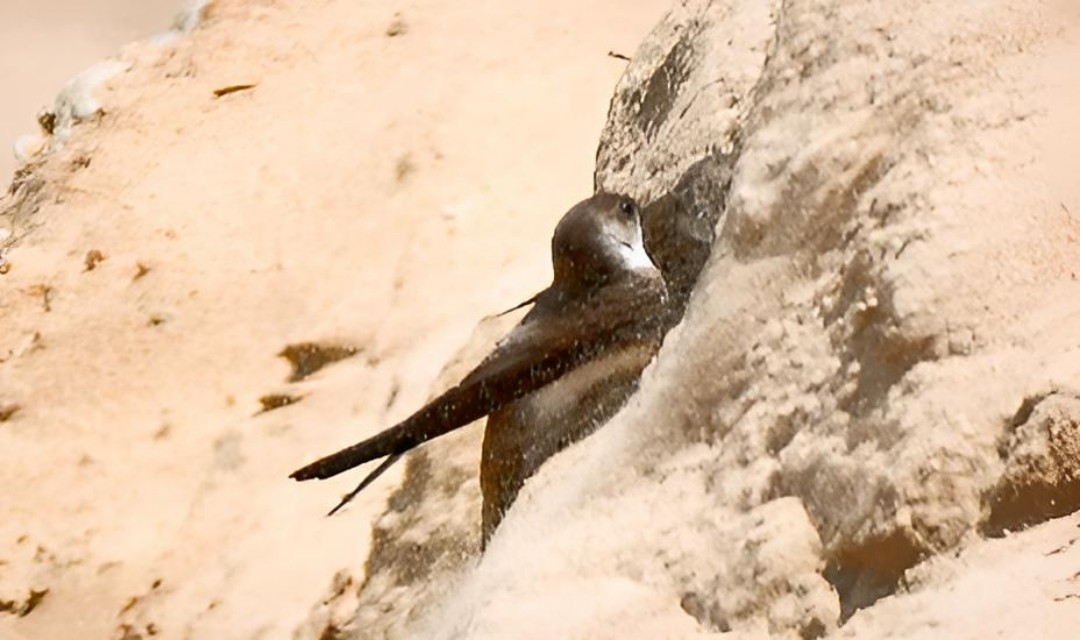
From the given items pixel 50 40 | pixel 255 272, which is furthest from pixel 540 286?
pixel 50 40

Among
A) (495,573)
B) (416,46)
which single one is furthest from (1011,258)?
(416,46)

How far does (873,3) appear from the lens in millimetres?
1890

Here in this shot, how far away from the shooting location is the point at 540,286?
3.40m

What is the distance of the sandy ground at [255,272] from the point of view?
10.7ft

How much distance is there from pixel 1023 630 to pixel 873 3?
3.59ft

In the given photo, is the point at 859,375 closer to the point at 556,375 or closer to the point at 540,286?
the point at 556,375

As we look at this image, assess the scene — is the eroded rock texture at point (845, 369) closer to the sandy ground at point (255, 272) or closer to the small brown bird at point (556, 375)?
the small brown bird at point (556, 375)

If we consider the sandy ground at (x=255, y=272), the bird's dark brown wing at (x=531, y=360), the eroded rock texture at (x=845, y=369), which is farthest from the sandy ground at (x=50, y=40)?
the eroded rock texture at (x=845, y=369)

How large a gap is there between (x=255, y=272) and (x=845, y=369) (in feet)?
8.64

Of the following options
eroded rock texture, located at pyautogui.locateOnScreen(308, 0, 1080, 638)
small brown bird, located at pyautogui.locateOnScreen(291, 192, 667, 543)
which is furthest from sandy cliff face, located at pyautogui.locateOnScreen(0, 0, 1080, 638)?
small brown bird, located at pyautogui.locateOnScreen(291, 192, 667, 543)

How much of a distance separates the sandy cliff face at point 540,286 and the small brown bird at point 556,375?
167 millimetres

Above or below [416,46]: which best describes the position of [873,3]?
above

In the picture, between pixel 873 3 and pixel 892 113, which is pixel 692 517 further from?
pixel 873 3

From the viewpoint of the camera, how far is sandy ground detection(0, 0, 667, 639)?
10.7 feet
